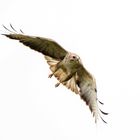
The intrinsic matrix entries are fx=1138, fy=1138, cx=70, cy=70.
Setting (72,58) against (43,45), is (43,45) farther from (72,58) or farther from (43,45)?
(72,58)

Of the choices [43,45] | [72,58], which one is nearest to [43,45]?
[43,45]

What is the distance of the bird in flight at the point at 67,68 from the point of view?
79.6ft

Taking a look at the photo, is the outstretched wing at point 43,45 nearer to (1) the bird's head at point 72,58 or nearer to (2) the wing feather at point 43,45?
(2) the wing feather at point 43,45

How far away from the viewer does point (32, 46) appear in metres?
24.1

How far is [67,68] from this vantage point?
2472 cm

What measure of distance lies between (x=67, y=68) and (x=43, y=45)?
784 mm

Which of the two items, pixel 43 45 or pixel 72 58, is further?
pixel 72 58

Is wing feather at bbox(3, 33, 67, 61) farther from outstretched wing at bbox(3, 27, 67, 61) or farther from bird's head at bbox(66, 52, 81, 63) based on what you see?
bird's head at bbox(66, 52, 81, 63)

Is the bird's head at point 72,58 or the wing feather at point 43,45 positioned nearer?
the wing feather at point 43,45

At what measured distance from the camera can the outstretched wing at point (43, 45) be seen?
24141 mm

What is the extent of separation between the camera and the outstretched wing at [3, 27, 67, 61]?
24.1 metres

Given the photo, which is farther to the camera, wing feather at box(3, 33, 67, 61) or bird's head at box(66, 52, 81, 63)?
bird's head at box(66, 52, 81, 63)

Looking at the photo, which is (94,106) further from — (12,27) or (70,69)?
(12,27)

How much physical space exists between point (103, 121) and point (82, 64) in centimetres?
144
